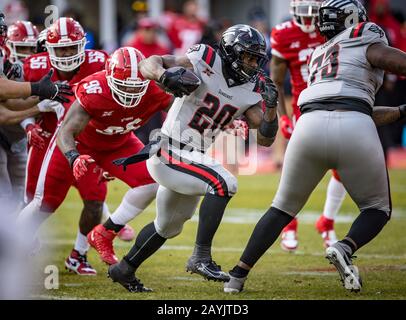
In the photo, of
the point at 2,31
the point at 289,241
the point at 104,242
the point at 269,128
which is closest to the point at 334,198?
the point at 289,241

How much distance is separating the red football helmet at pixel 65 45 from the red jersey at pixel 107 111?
0.46 m

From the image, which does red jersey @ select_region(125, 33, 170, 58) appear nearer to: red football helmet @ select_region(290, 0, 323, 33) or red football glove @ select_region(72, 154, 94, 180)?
red football helmet @ select_region(290, 0, 323, 33)

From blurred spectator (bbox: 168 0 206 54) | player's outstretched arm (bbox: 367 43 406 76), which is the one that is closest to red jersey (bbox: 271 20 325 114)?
player's outstretched arm (bbox: 367 43 406 76)

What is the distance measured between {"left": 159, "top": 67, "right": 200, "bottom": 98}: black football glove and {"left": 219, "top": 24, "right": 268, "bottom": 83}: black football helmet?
41 cm

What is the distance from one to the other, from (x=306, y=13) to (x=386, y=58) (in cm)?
234

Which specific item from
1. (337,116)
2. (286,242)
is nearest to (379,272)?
(286,242)

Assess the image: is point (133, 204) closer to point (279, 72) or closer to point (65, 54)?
point (65, 54)

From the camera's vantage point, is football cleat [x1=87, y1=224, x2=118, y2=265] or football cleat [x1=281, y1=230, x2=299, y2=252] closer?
football cleat [x1=87, y1=224, x2=118, y2=265]

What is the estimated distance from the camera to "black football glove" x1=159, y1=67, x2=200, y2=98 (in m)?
5.25

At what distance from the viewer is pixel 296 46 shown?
757cm

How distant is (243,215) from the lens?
9680 millimetres

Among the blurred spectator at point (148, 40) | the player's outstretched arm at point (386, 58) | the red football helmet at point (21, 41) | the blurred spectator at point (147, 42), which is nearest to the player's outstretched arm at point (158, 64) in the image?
the player's outstretched arm at point (386, 58)

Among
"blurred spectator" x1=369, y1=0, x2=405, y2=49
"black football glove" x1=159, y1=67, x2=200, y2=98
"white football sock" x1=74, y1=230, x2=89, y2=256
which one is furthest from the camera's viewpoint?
"blurred spectator" x1=369, y1=0, x2=405, y2=49
